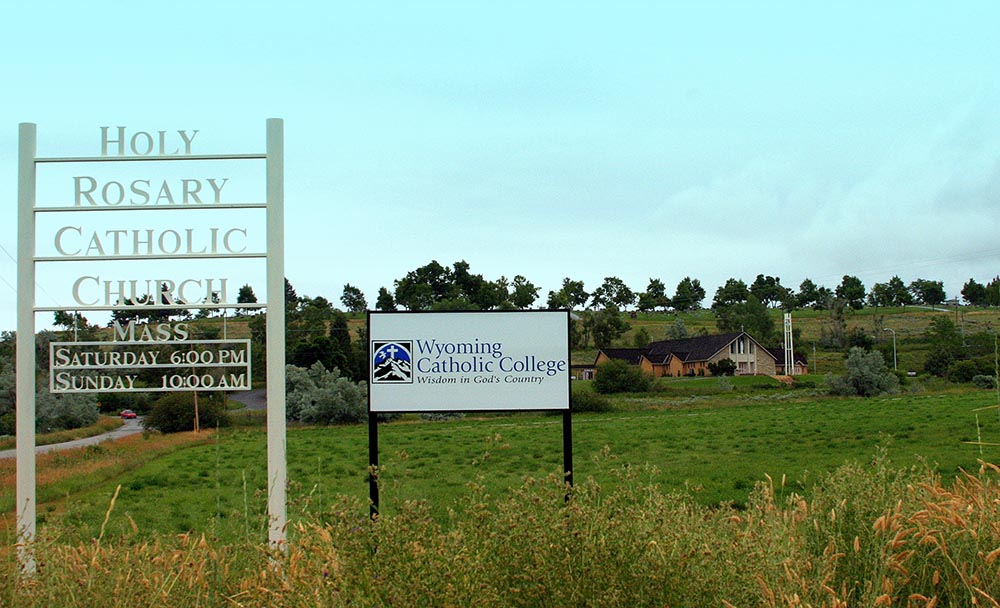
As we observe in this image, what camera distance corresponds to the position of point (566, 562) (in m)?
3.99

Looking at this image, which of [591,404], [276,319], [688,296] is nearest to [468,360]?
[276,319]

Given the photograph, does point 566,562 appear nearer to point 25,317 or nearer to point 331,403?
point 25,317

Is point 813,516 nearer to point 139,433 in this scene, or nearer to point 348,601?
point 348,601

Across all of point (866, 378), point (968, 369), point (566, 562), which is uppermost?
point (566, 562)

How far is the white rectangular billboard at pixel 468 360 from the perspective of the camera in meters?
8.40

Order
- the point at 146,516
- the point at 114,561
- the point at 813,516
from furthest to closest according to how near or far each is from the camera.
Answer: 1. the point at 146,516
2. the point at 813,516
3. the point at 114,561

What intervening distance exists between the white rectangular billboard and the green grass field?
2.21ft

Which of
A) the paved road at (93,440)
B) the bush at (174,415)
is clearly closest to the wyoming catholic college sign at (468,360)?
the paved road at (93,440)

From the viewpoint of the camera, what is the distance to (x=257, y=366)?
32.7 metres

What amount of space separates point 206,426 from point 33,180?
24310 millimetres

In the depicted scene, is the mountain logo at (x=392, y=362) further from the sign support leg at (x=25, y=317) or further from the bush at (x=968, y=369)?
the bush at (x=968, y=369)

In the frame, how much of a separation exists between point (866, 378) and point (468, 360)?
4364cm

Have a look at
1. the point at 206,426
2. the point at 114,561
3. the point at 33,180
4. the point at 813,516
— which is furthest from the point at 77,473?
the point at 813,516

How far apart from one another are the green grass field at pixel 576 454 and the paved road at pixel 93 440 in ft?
16.6
